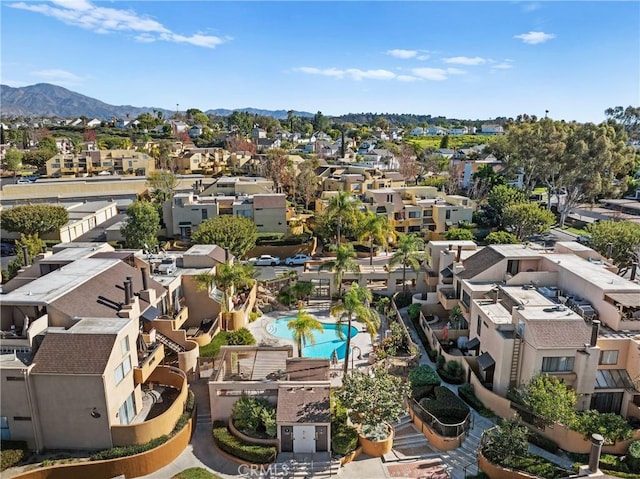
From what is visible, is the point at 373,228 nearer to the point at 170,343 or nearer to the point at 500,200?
the point at 170,343

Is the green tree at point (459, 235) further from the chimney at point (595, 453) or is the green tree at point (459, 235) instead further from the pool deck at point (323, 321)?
the chimney at point (595, 453)

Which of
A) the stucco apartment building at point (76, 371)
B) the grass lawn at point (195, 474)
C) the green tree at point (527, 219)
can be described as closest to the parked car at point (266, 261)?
the stucco apartment building at point (76, 371)

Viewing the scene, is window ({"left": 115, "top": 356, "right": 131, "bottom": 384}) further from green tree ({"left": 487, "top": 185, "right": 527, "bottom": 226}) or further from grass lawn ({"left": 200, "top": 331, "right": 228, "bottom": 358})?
green tree ({"left": 487, "top": 185, "right": 527, "bottom": 226})

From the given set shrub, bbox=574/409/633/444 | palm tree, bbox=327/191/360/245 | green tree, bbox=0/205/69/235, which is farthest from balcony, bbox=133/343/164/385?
green tree, bbox=0/205/69/235

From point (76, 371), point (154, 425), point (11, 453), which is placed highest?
point (76, 371)

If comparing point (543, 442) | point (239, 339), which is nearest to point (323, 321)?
point (239, 339)

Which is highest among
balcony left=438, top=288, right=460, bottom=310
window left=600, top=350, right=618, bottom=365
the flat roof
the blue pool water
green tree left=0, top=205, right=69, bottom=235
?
the flat roof
